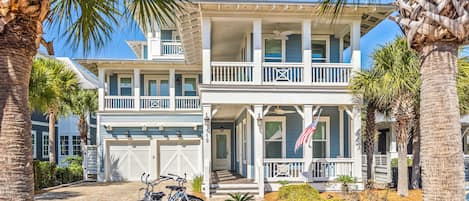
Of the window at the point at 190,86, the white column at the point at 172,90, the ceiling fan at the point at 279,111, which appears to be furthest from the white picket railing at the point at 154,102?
the ceiling fan at the point at 279,111

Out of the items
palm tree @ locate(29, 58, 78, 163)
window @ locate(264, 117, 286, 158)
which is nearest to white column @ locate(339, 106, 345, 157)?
window @ locate(264, 117, 286, 158)

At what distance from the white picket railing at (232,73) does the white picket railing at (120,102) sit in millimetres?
7444

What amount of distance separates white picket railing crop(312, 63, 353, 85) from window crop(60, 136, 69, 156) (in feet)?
67.0

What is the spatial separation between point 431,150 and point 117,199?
11310 millimetres

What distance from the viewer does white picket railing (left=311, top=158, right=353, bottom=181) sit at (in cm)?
1363

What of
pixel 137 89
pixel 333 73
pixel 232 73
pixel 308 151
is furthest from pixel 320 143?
pixel 137 89

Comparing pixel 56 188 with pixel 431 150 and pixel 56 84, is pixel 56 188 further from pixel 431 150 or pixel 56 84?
pixel 431 150

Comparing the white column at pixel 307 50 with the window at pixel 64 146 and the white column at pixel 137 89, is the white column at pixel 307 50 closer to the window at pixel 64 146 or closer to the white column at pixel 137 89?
the white column at pixel 137 89

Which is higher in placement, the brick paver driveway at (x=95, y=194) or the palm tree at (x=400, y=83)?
the palm tree at (x=400, y=83)

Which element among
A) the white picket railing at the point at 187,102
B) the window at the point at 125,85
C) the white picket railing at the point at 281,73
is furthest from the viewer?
the window at the point at 125,85

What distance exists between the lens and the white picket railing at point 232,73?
43.9 ft

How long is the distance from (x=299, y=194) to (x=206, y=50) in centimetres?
553

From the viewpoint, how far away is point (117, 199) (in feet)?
43.9

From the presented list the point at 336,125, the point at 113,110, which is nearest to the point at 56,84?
the point at 113,110
